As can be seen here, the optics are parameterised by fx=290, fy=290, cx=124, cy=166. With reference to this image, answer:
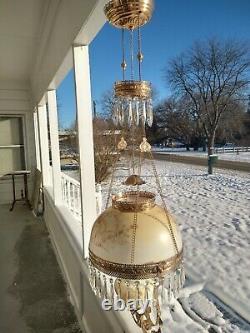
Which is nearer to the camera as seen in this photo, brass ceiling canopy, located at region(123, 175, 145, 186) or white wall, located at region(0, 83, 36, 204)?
brass ceiling canopy, located at region(123, 175, 145, 186)

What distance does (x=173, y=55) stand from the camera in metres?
13.4

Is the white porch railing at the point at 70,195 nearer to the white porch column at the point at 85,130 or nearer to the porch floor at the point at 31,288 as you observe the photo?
the porch floor at the point at 31,288

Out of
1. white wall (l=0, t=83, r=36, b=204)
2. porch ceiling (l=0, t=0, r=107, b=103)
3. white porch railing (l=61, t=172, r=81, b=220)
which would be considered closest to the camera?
porch ceiling (l=0, t=0, r=107, b=103)

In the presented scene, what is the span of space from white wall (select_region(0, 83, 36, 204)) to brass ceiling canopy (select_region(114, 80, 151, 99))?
538cm

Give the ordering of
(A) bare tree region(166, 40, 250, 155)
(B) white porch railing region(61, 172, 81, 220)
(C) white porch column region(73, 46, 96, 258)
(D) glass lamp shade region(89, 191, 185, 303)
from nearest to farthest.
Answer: (D) glass lamp shade region(89, 191, 185, 303) → (C) white porch column region(73, 46, 96, 258) → (B) white porch railing region(61, 172, 81, 220) → (A) bare tree region(166, 40, 250, 155)

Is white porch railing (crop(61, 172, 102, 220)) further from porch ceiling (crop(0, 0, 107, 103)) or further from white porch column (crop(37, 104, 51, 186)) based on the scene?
porch ceiling (crop(0, 0, 107, 103))

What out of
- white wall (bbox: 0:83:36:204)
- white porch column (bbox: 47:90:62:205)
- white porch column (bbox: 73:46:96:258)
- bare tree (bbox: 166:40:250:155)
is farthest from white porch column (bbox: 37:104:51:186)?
bare tree (bbox: 166:40:250:155)

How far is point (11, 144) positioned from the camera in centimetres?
594

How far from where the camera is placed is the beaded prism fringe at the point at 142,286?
0.68 meters

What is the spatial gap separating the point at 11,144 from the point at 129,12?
5.73 m

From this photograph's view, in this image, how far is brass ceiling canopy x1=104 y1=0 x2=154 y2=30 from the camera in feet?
2.28

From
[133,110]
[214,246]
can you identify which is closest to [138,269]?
[133,110]

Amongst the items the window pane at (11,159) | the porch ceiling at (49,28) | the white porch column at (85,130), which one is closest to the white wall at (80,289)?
the white porch column at (85,130)

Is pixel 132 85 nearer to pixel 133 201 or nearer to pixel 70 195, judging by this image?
pixel 133 201
